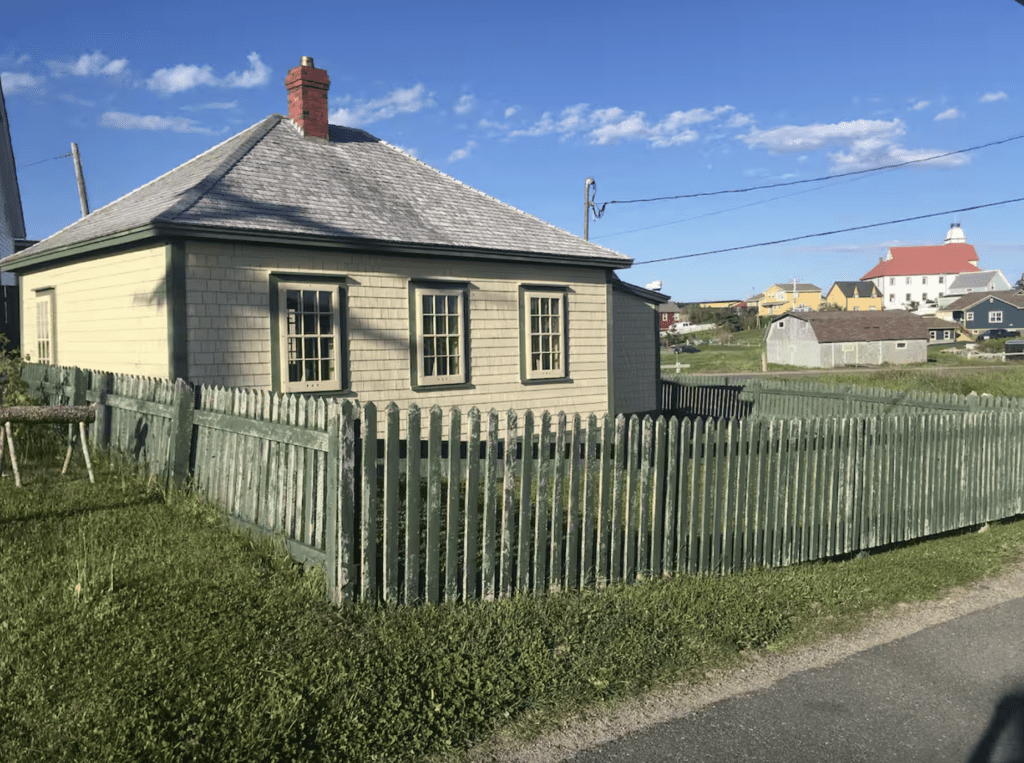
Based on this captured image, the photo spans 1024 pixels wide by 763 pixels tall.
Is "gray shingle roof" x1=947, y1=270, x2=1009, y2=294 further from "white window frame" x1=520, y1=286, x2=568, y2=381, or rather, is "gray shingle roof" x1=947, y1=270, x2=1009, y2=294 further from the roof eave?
"white window frame" x1=520, y1=286, x2=568, y2=381

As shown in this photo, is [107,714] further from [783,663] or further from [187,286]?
[187,286]

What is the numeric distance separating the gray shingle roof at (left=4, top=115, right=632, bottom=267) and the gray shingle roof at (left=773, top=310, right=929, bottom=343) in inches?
1960

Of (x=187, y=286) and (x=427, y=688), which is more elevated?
(x=187, y=286)

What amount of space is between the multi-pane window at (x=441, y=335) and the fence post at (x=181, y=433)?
4892 mm

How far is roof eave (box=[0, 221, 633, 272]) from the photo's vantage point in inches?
415

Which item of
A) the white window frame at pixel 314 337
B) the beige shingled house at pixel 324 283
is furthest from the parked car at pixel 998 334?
the white window frame at pixel 314 337

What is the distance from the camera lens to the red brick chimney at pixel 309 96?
1473 centimetres

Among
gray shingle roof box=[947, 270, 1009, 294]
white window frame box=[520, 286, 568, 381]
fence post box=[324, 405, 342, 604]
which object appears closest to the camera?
fence post box=[324, 405, 342, 604]

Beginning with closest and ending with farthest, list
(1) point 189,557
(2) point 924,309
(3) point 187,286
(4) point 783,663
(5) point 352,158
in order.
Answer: (4) point 783,663, (1) point 189,557, (3) point 187,286, (5) point 352,158, (2) point 924,309

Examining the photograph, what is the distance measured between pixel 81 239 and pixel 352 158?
4.87m

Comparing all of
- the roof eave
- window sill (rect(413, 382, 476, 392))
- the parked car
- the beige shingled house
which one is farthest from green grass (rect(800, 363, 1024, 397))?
the parked car

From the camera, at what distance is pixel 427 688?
4.50 metres

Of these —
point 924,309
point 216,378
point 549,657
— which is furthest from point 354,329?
point 924,309

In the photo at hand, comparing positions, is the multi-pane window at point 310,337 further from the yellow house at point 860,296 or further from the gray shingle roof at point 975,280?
the gray shingle roof at point 975,280
